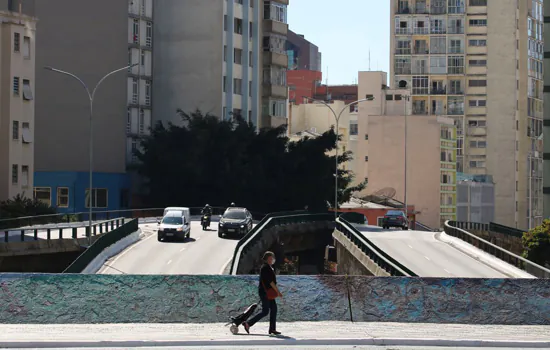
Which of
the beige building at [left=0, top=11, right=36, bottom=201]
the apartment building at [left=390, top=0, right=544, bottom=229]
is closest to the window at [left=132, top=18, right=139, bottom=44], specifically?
the beige building at [left=0, top=11, right=36, bottom=201]

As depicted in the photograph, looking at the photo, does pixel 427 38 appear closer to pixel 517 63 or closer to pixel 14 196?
pixel 517 63

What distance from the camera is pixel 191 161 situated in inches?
3627

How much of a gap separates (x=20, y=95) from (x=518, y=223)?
96096 millimetres

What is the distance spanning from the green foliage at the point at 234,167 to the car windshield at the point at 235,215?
23148 mm

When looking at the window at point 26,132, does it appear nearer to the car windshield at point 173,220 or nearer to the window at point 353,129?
the car windshield at point 173,220

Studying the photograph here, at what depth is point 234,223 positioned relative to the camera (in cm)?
6769

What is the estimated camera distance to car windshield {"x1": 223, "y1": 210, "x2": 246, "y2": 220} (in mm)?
68562

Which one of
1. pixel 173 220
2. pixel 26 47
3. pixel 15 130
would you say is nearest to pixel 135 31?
pixel 26 47

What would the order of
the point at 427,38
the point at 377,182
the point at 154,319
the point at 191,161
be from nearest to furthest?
the point at 154,319 → the point at 191,161 → the point at 377,182 → the point at 427,38

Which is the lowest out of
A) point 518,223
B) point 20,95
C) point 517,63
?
point 518,223

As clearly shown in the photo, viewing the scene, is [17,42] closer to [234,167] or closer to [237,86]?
[234,167]

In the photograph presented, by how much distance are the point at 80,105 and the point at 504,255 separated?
49.3 m

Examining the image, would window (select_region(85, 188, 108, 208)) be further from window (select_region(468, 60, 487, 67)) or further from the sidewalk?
window (select_region(468, 60, 487, 67))

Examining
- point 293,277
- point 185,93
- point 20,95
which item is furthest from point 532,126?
point 293,277
